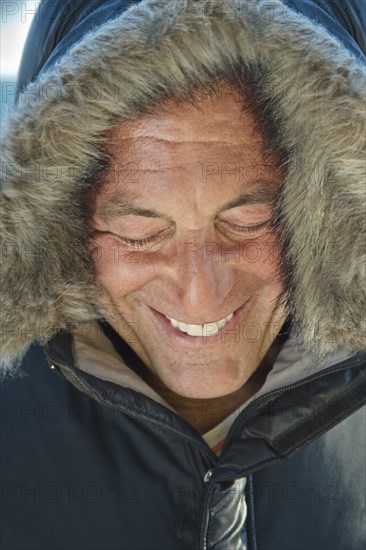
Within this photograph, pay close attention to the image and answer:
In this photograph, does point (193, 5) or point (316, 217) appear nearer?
point (193, 5)

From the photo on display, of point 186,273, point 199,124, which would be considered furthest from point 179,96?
point 186,273

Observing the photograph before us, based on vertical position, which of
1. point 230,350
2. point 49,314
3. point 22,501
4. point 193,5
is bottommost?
point 22,501

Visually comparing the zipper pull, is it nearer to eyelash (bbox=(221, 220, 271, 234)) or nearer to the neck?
the neck

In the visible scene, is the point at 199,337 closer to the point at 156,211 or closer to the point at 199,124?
the point at 156,211

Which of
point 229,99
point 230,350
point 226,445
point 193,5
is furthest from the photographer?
point 230,350

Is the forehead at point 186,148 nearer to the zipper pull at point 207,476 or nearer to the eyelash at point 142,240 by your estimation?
the eyelash at point 142,240

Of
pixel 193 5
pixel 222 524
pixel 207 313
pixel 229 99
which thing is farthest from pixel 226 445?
pixel 193 5

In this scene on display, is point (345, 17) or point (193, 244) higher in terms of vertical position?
point (345, 17)

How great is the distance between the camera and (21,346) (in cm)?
141

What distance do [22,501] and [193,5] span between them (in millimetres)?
1013

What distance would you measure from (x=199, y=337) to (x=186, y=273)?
177 mm

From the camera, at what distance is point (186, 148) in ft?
4.26

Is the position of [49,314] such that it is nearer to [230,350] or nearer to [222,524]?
[230,350]

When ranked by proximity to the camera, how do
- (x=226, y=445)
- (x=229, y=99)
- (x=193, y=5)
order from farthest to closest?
(x=226, y=445) → (x=229, y=99) → (x=193, y=5)
